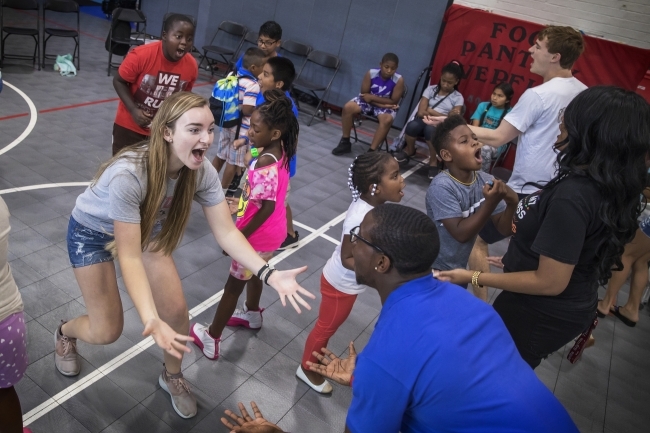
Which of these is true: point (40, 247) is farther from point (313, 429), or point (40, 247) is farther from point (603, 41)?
point (603, 41)

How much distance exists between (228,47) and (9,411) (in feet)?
30.5

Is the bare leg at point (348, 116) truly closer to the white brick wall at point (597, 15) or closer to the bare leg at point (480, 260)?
the white brick wall at point (597, 15)

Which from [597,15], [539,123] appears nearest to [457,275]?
[539,123]

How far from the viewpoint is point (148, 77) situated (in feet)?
13.8

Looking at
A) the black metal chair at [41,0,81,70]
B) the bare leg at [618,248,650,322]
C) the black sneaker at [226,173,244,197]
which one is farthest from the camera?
the black metal chair at [41,0,81,70]

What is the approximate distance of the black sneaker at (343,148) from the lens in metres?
7.45

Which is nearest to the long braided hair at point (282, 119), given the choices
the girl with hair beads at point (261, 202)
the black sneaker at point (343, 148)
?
the girl with hair beads at point (261, 202)

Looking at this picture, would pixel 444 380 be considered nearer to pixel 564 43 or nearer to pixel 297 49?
pixel 564 43

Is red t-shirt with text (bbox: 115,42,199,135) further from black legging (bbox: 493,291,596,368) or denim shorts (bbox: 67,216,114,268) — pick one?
black legging (bbox: 493,291,596,368)

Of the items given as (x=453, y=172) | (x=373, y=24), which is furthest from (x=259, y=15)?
(x=453, y=172)

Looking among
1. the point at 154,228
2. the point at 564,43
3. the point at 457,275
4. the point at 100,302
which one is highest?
the point at 564,43

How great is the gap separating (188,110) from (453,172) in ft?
4.80

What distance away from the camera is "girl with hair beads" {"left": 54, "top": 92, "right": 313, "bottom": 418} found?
2.25 m

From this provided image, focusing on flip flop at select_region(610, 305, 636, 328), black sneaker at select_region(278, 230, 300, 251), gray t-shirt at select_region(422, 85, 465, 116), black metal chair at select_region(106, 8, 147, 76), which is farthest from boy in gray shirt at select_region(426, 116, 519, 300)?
black metal chair at select_region(106, 8, 147, 76)
